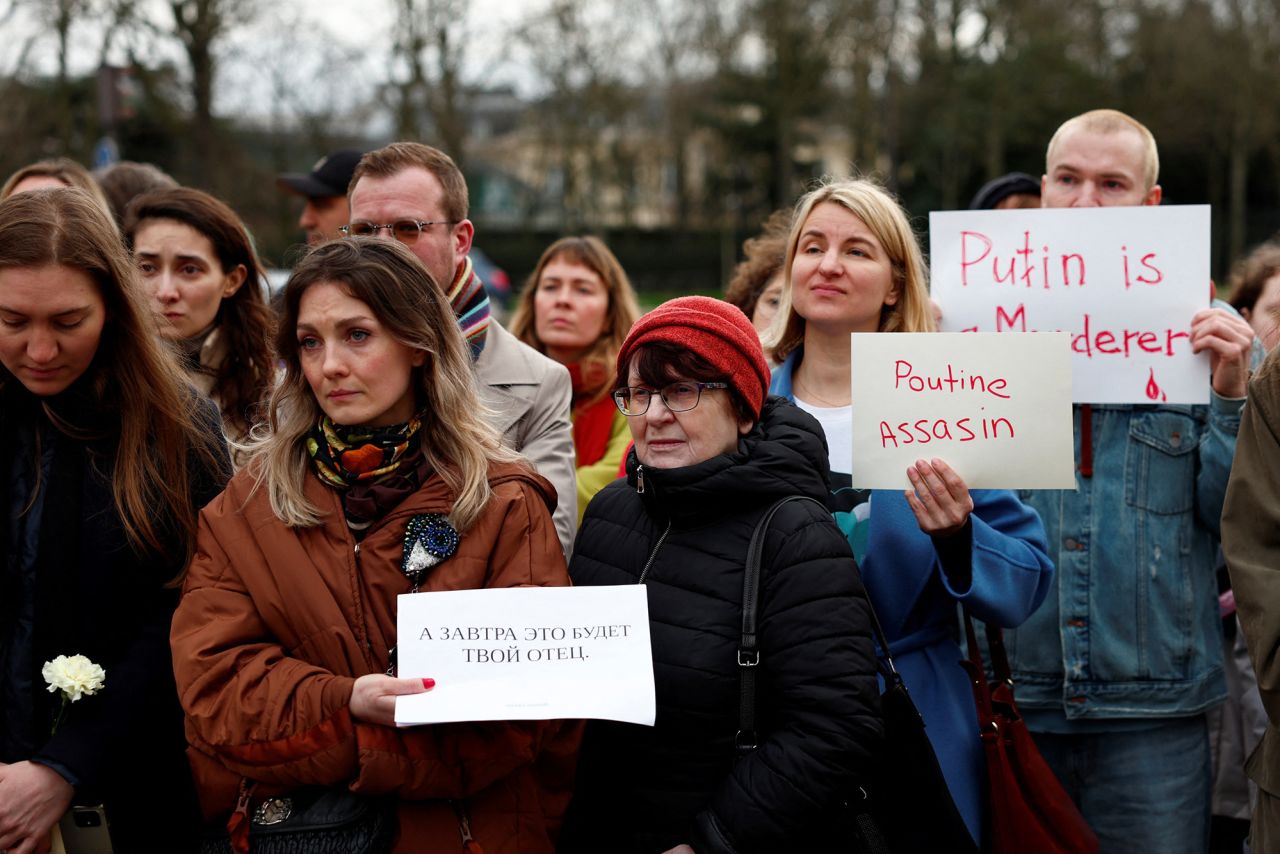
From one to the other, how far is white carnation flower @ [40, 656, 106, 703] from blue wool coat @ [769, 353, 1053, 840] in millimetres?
1839

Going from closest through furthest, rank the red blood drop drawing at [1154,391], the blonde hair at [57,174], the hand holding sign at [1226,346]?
the hand holding sign at [1226,346]
the red blood drop drawing at [1154,391]
the blonde hair at [57,174]

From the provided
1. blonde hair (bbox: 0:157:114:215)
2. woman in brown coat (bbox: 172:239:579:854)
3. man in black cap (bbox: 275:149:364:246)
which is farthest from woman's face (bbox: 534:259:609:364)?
woman in brown coat (bbox: 172:239:579:854)

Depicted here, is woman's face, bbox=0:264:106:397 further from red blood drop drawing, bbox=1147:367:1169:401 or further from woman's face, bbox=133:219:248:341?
red blood drop drawing, bbox=1147:367:1169:401

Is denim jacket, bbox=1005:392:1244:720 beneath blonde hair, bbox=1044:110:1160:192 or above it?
beneath

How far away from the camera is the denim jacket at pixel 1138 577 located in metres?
3.22

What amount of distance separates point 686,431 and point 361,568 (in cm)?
79

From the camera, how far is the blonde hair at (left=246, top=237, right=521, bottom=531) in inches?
104

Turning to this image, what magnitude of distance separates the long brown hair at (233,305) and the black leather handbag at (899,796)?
219 centimetres

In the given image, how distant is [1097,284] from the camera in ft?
11.2

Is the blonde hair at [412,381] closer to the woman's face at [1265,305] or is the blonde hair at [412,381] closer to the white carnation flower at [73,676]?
the white carnation flower at [73,676]

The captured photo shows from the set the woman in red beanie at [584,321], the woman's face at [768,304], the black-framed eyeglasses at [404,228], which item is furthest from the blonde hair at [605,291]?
the black-framed eyeglasses at [404,228]

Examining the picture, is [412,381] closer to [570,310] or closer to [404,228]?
[404,228]

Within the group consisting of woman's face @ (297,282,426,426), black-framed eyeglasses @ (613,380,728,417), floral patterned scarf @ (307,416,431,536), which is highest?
woman's face @ (297,282,426,426)

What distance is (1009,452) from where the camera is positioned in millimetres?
2748
